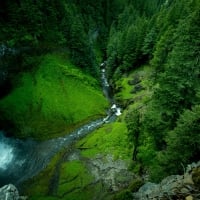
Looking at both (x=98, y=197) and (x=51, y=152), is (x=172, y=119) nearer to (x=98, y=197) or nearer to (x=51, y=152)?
(x=98, y=197)

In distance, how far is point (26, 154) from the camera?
8425 cm

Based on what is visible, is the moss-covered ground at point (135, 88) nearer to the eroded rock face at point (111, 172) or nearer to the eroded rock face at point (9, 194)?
the eroded rock face at point (111, 172)

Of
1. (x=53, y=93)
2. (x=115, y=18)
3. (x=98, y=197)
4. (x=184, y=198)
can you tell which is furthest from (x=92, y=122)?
(x=115, y=18)

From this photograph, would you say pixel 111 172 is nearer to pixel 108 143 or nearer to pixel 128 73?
pixel 108 143

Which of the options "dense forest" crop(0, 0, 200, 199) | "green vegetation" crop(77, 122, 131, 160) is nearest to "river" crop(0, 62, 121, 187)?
"dense forest" crop(0, 0, 200, 199)

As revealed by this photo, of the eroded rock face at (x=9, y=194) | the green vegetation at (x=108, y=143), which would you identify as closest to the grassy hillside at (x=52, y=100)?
the green vegetation at (x=108, y=143)

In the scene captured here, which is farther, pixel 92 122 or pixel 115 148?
pixel 92 122

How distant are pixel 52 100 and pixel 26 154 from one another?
23161 millimetres

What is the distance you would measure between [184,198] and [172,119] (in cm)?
4257

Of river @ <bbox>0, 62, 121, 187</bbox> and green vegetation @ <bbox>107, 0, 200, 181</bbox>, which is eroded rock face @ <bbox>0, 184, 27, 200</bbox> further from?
river @ <bbox>0, 62, 121, 187</bbox>

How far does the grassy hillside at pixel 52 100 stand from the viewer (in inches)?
3728

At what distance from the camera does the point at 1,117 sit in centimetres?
9344

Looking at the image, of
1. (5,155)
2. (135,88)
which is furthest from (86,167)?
(135,88)

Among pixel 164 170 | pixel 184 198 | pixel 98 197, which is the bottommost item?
pixel 98 197
